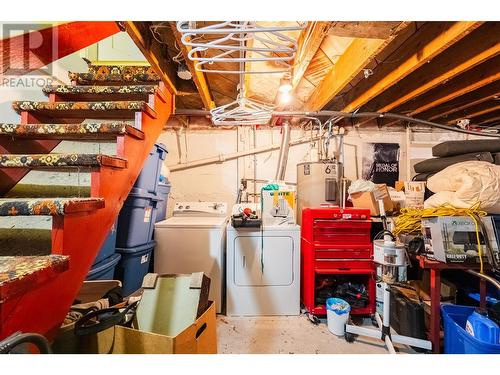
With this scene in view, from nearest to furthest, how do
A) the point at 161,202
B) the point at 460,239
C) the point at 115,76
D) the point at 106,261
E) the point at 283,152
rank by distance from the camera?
the point at 460,239, the point at 106,261, the point at 115,76, the point at 161,202, the point at 283,152

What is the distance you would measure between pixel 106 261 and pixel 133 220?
0.38 meters

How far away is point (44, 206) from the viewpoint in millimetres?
913

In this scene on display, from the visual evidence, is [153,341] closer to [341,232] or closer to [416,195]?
[341,232]

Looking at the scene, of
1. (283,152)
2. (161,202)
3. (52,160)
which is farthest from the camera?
(283,152)

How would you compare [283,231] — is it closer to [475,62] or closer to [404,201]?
[404,201]

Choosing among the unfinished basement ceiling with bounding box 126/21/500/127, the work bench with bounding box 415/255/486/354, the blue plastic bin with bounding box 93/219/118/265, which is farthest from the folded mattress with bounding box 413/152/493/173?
the blue plastic bin with bounding box 93/219/118/265

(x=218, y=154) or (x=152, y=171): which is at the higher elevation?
(x=218, y=154)

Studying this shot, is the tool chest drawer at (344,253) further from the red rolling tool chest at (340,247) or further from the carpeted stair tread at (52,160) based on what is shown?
the carpeted stair tread at (52,160)

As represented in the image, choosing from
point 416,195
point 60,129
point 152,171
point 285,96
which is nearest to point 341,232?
point 416,195

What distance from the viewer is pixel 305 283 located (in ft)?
7.70

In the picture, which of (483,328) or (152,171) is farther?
(152,171)

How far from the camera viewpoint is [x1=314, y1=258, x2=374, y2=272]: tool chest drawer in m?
2.20
